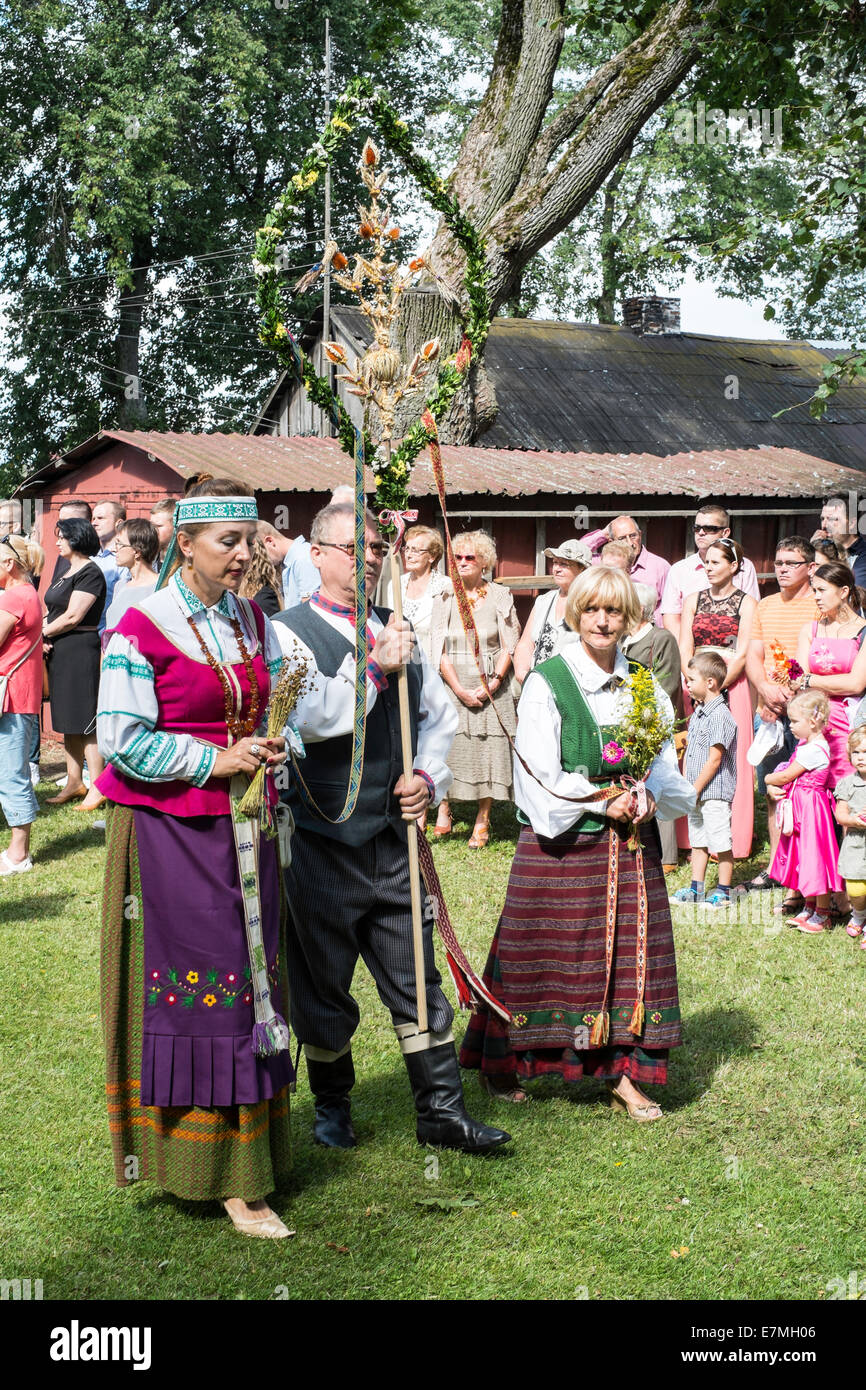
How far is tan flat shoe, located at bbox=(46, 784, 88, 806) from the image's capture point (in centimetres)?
1062

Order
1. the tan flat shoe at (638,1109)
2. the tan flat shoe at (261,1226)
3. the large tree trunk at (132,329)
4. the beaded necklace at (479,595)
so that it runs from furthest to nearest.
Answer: the large tree trunk at (132,329) → the beaded necklace at (479,595) → the tan flat shoe at (638,1109) → the tan flat shoe at (261,1226)

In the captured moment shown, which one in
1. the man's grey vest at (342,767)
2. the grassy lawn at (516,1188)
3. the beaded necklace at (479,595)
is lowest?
the grassy lawn at (516,1188)

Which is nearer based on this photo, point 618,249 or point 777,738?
point 777,738

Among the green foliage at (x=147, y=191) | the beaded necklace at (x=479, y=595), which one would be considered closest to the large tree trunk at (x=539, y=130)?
the beaded necklace at (x=479, y=595)

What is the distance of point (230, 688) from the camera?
411 centimetres

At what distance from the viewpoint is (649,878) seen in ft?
16.9

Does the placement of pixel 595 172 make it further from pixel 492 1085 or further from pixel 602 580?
pixel 492 1085

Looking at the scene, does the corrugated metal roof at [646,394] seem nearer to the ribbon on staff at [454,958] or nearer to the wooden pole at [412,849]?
the ribbon on staff at [454,958]

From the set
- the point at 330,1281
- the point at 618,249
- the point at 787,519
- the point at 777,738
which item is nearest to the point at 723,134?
the point at 787,519

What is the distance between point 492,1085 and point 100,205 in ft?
92.5

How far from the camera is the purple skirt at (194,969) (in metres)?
4.03

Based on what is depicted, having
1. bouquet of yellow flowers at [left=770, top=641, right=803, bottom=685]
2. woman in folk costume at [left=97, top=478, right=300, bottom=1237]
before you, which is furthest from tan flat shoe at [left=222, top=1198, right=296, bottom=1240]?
bouquet of yellow flowers at [left=770, top=641, right=803, bottom=685]

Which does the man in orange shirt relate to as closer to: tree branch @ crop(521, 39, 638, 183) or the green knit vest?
the green knit vest

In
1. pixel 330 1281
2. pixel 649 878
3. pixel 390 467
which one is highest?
pixel 390 467
